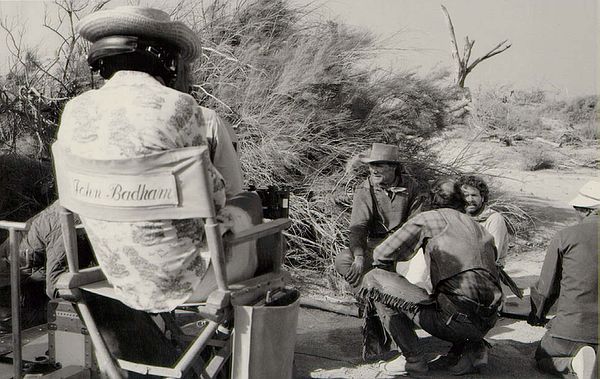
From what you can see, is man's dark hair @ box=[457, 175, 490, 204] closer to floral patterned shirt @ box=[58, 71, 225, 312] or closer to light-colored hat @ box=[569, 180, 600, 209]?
light-colored hat @ box=[569, 180, 600, 209]

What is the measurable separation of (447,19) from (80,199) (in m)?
14.0

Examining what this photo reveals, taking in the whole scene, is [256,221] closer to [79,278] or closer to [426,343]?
[79,278]

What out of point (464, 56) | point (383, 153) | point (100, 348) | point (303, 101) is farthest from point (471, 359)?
point (464, 56)

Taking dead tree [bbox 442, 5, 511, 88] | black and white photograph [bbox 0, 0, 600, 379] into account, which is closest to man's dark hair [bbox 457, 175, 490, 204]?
black and white photograph [bbox 0, 0, 600, 379]

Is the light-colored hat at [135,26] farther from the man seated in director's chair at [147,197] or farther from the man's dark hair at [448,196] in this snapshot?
the man's dark hair at [448,196]

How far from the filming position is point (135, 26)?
7.97ft

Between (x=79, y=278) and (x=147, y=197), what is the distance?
605 mm

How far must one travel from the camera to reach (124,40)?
246 centimetres

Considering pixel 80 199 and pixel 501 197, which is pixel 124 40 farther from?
pixel 501 197

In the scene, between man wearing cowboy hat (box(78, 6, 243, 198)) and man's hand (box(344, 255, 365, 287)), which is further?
man's hand (box(344, 255, 365, 287))

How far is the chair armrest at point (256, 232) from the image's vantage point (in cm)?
253

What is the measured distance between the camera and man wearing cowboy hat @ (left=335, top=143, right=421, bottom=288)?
518cm

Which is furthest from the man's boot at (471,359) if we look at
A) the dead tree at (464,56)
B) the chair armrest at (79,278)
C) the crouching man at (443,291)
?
the dead tree at (464,56)

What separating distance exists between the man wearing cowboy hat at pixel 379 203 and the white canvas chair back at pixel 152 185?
2906mm
